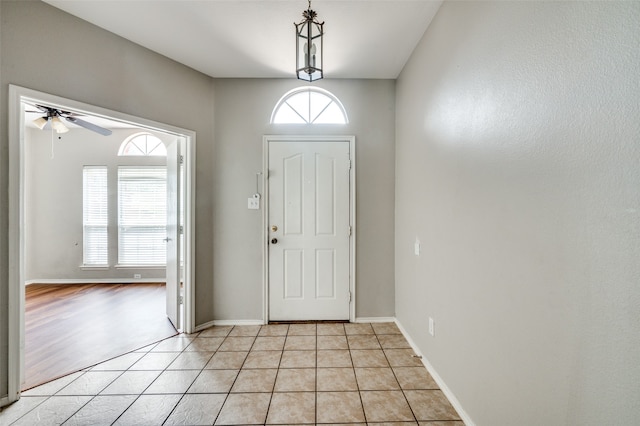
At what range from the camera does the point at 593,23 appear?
2.80ft

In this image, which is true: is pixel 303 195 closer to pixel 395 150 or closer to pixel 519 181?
pixel 395 150

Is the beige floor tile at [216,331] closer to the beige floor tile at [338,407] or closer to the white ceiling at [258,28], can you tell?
the beige floor tile at [338,407]

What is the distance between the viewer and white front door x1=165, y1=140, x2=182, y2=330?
2846 millimetres

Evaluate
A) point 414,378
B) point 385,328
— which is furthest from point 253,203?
point 414,378

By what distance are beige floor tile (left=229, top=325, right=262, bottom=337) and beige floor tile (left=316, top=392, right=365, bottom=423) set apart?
116cm

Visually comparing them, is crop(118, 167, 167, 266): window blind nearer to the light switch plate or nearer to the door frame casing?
the light switch plate

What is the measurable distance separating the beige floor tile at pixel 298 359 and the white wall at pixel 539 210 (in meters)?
1.02

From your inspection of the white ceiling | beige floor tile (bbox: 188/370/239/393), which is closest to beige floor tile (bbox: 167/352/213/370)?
beige floor tile (bbox: 188/370/239/393)

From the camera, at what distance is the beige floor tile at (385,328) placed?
2.80 m

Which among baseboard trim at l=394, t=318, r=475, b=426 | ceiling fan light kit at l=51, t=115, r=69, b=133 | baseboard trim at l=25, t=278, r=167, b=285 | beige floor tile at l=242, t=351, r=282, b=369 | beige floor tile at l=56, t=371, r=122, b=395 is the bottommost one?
beige floor tile at l=56, t=371, r=122, b=395

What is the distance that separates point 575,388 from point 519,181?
77 cm

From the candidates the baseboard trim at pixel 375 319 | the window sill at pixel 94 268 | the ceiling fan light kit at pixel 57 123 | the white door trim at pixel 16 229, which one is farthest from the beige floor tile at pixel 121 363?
the window sill at pixel 94 268

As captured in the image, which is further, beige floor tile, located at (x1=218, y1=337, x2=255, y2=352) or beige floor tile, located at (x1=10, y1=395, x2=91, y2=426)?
beige floor tile, located at (x1=218, y1=337, x2=255, y2=352)

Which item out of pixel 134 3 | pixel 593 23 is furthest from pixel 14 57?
pixel 593 23
